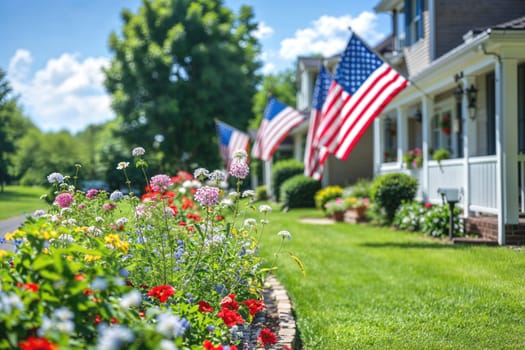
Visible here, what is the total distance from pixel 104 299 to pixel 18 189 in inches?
575

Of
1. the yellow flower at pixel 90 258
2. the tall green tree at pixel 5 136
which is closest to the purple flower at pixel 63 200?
the yellow flower at pixel 90 258

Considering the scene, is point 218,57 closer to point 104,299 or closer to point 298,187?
point 298,187

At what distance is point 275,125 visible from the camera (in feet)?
43.0

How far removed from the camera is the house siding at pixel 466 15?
40.2 feet

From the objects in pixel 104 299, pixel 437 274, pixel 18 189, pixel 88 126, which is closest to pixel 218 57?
pixel 18 189

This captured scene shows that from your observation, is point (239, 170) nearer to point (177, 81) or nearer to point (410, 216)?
point (410, 216)

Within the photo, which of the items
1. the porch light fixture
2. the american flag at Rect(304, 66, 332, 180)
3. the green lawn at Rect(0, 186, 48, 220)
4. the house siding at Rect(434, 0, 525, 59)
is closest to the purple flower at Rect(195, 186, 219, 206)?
the american flag at Rect(304, 66, 332, 180)

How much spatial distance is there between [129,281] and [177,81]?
25.7 metres

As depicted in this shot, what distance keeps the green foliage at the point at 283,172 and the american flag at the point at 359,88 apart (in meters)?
12.2

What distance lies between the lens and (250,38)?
33031 millimetres

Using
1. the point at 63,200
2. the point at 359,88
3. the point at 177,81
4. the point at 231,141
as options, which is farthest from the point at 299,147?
the point at 63,200

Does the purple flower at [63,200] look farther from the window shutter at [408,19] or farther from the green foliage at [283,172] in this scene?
the green foliage at [283,172]

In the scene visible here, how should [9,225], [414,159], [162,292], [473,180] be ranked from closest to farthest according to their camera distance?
1. [162,292]
2. [473,180]
3. [9,225]
4. [414,159]

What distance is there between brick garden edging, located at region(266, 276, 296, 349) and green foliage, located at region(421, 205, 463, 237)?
458 cm
